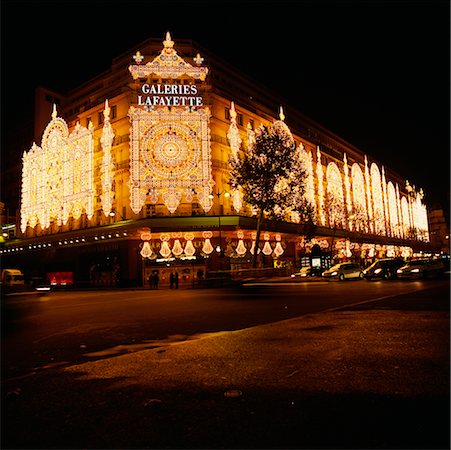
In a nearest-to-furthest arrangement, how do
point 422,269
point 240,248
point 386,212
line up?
point 422,269, point 240,248, point 386,212

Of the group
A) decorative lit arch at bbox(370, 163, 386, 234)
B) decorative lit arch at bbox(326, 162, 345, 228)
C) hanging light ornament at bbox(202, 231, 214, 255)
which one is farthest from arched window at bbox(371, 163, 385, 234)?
hanging light ornament at bbox(202, 231, 214, 255)

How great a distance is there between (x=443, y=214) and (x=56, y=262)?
136565 mm

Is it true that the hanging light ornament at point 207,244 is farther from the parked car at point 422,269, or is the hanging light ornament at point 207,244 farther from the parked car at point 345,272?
the parked car at point 422,269

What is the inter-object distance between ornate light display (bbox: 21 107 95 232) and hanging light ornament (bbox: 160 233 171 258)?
9.58 meters

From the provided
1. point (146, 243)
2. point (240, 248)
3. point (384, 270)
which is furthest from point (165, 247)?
point (384, 270)

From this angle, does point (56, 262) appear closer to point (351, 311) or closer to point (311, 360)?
point (351, 311)

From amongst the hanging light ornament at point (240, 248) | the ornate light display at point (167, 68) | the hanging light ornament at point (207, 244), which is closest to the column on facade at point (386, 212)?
the hanging light ornament at point (240, 248)

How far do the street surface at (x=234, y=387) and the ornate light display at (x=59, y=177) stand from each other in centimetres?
3780

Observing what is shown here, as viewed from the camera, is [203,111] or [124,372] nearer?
[124,372]

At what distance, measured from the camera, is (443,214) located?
142250 mm

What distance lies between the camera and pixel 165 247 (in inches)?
1533

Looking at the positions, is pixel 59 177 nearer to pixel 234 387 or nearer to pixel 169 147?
pixel 169 147

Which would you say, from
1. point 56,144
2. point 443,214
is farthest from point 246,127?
point 443,214

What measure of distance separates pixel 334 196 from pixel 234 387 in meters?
59.1
